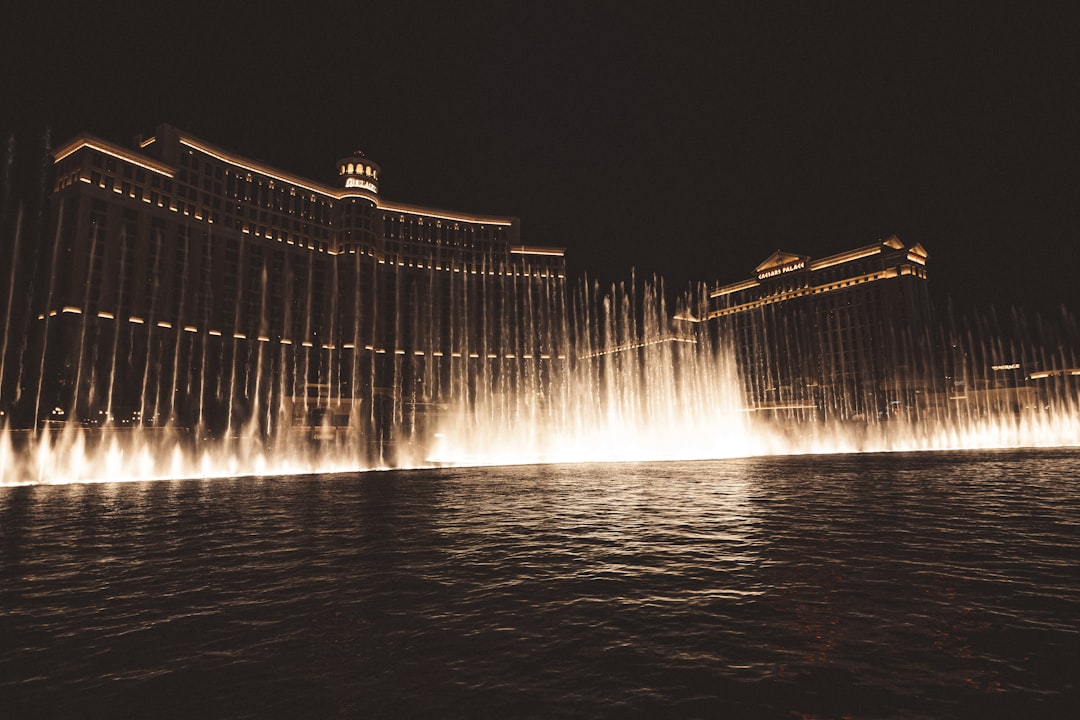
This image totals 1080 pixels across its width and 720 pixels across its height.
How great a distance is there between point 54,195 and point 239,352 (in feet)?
102

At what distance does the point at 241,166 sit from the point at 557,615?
107m

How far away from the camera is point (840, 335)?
11462 centimetres

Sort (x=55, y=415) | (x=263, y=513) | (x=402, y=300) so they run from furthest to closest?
1. (x=402, y=300)
2. (x=55, y=415)
3. (x=263, y=513)

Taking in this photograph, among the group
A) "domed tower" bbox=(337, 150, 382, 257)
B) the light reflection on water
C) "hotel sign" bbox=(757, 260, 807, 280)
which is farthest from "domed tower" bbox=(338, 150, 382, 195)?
the light reflection on water

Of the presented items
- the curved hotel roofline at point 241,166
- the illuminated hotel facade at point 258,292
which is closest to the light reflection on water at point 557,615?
the illuminated hotel facade at point 258,292

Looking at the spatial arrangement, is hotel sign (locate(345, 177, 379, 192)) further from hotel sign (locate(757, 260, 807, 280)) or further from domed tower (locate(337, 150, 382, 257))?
hotel sign (locate(757, 260, 807, 280))

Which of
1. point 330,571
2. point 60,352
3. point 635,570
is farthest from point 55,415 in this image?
point 635,570

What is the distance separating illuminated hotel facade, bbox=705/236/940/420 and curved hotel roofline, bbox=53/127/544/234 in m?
63.5

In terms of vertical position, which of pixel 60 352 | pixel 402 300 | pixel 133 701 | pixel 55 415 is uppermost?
pixel 402 300

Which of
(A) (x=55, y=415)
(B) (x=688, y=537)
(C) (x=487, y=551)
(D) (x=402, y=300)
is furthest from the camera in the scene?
(D) (x=402, y=300)

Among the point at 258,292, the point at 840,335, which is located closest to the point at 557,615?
the point at 258,292

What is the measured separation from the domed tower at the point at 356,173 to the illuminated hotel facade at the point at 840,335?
9047 cm

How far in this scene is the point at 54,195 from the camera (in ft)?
251

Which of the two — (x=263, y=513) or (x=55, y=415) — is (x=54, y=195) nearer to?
(x=55, y=415)
